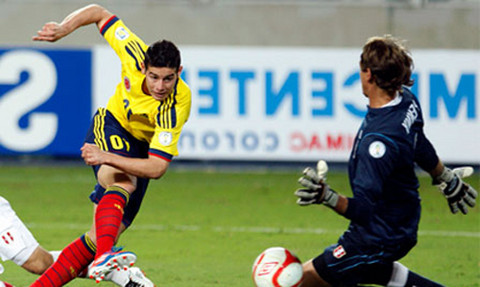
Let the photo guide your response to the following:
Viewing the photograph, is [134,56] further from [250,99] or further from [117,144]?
[250,99]

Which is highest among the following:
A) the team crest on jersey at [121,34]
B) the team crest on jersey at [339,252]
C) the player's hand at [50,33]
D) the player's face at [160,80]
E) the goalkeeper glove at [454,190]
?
the player's hand at [50,33]

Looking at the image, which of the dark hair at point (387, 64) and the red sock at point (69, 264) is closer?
the dark hair at point (387, 64)

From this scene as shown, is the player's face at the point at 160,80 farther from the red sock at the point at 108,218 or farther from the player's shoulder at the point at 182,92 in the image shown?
the red sock at the point at 108,218

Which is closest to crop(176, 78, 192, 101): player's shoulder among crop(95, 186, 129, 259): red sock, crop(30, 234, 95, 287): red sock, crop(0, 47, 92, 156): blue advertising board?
crop(95, 186, 129, 259): red sock

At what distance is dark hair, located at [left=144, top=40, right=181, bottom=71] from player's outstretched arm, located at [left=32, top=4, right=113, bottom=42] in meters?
0.73

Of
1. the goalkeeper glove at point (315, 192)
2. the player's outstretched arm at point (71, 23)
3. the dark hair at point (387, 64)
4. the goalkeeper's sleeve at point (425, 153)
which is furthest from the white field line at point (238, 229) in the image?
the goalkeeper glove at point (315, 192)

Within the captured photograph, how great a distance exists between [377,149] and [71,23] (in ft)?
8.06

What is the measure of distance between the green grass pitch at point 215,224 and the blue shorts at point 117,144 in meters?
0.82

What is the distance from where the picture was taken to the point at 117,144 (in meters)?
6.25

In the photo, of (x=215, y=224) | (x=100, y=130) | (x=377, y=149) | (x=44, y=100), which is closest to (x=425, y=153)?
(x=377, y=149)

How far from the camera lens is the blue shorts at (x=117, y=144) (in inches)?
244

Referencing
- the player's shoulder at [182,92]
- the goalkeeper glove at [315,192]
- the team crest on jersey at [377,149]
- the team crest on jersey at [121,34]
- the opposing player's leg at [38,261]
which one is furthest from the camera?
the team crest on jersey at [121,34]

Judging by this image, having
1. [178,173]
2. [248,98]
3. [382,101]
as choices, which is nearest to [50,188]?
[178,173]

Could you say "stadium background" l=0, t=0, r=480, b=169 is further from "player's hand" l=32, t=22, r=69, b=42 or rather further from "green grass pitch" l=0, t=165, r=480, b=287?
"player's hand" l=32, t=22, r=69, b=42
